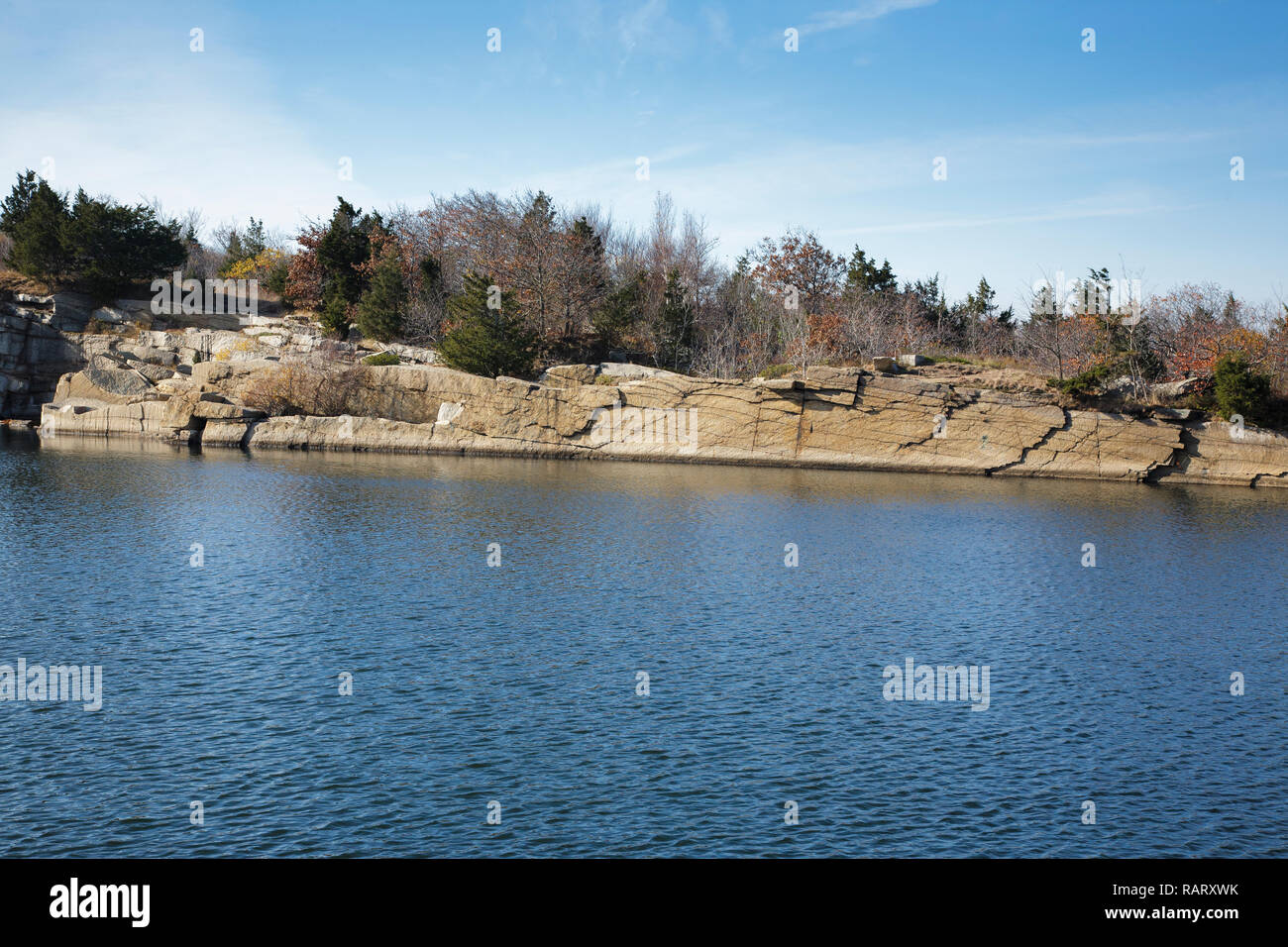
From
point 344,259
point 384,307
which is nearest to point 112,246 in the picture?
point 344,259

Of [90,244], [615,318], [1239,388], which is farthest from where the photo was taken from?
[90,244]

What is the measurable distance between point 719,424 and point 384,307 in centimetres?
2510

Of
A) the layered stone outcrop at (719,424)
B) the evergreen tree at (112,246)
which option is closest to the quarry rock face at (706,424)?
the layered stone outcrop at (719,424)

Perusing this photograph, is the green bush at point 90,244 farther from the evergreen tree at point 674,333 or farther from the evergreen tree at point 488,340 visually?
the evergreen tree at point 674,333

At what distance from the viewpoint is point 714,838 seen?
11078 millimetres

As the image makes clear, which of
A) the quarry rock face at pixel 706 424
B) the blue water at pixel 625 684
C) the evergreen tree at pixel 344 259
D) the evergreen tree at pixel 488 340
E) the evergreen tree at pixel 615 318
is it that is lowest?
the blue water at pixel 625 684

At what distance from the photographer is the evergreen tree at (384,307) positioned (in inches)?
2357

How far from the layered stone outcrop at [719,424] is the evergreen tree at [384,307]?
320 inches

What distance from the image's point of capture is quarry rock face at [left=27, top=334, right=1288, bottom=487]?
148 ft

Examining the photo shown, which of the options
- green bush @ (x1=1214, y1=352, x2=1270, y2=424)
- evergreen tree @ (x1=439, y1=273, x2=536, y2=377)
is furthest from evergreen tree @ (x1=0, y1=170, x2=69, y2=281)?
green bush @ (x1=1214, y1=352, x2=1270, y2=424)

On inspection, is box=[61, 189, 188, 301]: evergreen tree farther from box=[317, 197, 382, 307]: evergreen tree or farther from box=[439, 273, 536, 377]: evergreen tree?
box=[439, 273, 536, 377]: evergreen tree

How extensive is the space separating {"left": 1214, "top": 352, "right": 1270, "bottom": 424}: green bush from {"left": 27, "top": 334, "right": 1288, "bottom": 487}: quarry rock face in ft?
3.00

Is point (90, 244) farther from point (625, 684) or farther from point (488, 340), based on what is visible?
point (625, 684)

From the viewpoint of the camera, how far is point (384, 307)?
197 ft
